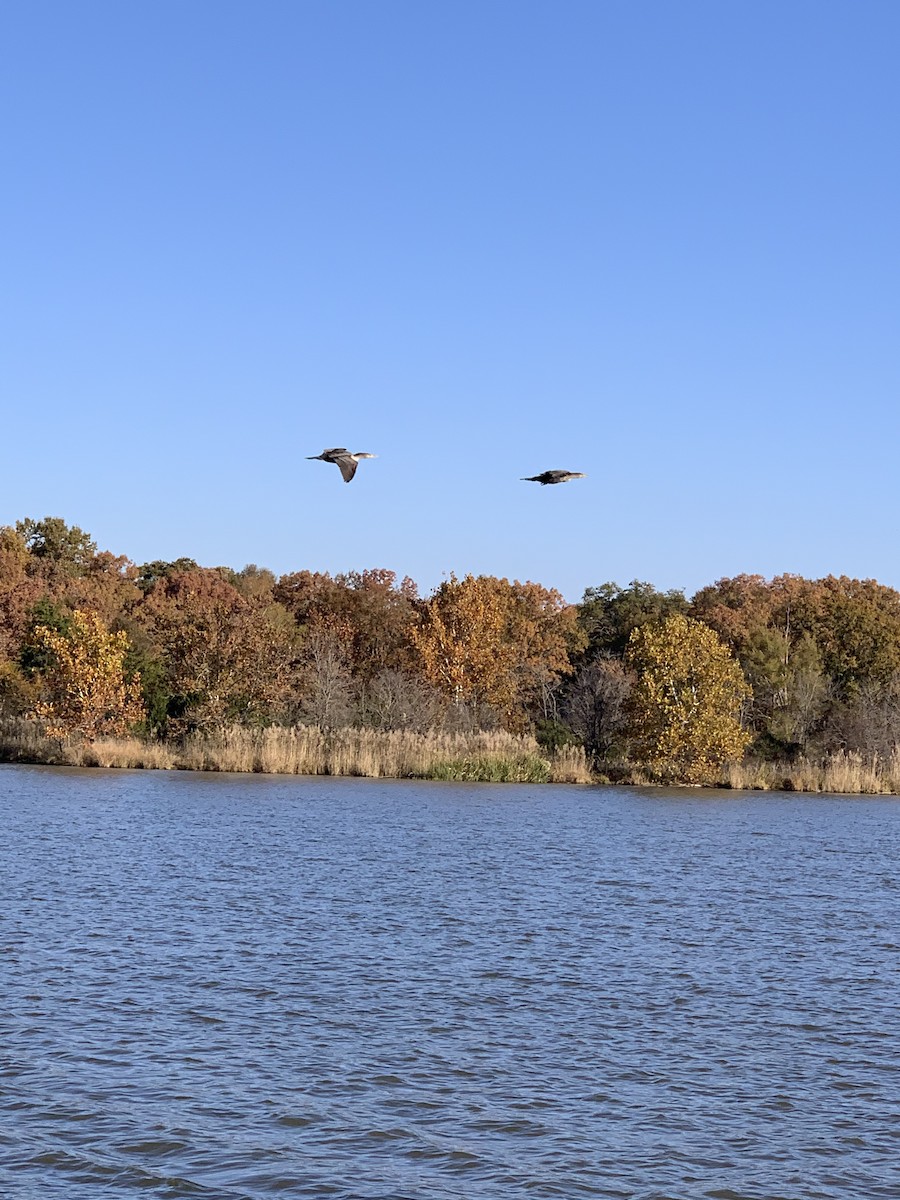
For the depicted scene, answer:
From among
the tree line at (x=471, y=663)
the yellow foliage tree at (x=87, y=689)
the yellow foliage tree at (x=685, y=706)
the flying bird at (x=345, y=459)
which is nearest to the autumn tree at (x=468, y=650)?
the tree line at (x=471, y=663)

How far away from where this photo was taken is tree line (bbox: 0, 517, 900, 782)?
159ft

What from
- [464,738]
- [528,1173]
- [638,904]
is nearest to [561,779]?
[464,738]

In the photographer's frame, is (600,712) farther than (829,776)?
Yes

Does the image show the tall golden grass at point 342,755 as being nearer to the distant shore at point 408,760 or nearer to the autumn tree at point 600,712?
the distant shore at point 408,760

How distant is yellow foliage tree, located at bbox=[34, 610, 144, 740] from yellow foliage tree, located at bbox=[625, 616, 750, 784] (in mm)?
16696

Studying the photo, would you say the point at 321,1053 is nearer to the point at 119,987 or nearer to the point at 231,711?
the point at 119,987

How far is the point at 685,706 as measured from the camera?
156 ft

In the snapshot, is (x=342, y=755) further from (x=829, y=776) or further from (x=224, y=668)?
(x=829, y=776)

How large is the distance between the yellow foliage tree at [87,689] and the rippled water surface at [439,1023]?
2071 centimetres

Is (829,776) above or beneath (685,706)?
beneath

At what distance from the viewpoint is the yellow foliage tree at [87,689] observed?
48156 millimetres

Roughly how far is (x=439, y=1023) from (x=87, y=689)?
36685 mm

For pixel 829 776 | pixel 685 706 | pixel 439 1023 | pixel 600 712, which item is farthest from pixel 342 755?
pixel 439 1023

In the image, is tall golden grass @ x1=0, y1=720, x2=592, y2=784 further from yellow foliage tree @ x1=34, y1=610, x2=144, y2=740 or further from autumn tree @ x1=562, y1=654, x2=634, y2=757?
autumn tree @ x1=562, y1=654, x2=634, y2=757
